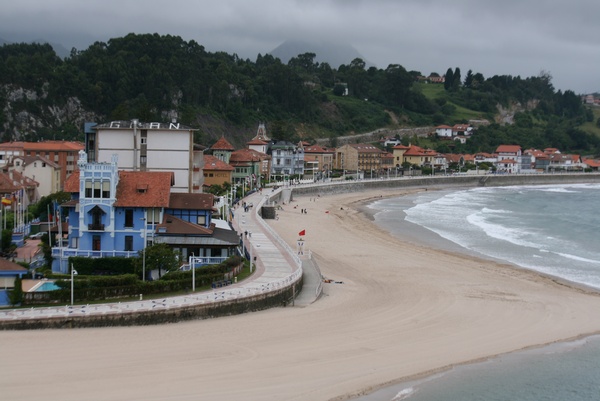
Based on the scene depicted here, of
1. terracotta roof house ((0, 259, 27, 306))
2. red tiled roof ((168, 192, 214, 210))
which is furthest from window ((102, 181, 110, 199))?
terracotta roof house ((0, 259, 27, 306))

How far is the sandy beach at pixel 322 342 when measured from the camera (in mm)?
19219

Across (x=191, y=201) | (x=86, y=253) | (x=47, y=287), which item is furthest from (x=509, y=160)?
(x=47, y=287)

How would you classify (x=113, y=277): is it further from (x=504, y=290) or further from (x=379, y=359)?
(x=504, y=290)

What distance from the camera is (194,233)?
30594mm

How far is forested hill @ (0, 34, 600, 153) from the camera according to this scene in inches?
3433

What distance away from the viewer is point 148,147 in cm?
3906

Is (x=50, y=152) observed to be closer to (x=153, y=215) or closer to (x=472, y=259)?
(x=153, y=215)

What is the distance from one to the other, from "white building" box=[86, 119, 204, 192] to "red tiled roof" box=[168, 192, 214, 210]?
6433 millimetres

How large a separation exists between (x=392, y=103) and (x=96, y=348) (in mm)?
149746

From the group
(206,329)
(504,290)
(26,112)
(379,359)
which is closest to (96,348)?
(206,329)

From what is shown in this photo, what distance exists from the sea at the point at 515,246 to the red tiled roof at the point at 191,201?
13.6 meters

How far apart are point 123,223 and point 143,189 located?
5.13 ft

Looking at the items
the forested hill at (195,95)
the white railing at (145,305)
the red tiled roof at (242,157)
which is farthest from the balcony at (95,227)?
the red tiled roof at (242,157)

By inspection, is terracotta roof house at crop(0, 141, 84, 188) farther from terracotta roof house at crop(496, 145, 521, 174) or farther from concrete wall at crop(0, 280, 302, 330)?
terracotta roof house at crop(496, 145, 521, 174)
